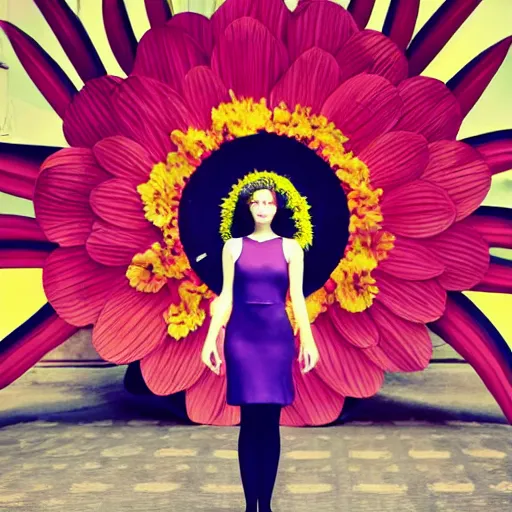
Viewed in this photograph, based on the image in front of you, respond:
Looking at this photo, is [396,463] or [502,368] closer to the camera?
[396,463]

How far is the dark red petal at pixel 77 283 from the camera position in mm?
877

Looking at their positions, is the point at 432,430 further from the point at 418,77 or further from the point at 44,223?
the point at 44,223

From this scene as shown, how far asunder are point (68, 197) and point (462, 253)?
0.54 metres

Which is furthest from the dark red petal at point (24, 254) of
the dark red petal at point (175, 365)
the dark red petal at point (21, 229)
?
the dark red petal at point (175, 365)

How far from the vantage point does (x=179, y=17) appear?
0.87 metres

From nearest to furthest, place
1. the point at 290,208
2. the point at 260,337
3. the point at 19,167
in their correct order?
the point at 260,337
the point at 290,208
the point at 19,167

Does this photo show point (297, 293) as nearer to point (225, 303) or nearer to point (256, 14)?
point (225, 303)

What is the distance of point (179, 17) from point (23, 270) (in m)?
0.47

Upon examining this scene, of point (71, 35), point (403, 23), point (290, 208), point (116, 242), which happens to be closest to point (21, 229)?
point (116, 242)

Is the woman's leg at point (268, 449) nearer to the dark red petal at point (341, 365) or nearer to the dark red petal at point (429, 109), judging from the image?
the dark red petal at point (341, 365)

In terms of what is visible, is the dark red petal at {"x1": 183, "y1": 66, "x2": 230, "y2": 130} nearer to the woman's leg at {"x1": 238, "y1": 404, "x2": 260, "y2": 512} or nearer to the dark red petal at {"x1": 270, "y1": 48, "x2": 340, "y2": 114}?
the dark red petal at {"x1": 270, "y1": 48, "x2": 340, "y2": 114}

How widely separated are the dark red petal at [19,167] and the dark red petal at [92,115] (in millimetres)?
59

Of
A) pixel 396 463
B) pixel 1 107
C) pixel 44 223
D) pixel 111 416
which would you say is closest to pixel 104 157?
pixel 44 223

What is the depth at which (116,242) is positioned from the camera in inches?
33.9
